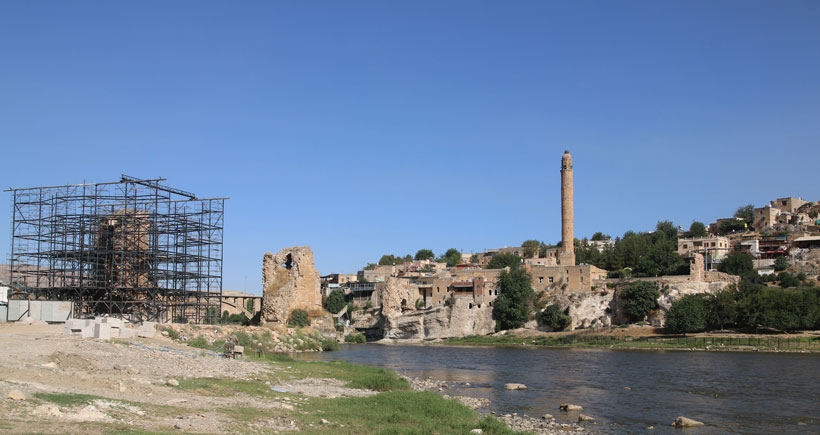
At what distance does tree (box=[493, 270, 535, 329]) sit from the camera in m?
73.1

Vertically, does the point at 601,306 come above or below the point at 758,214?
below

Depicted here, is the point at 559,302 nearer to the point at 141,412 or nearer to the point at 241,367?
the point at 241,367

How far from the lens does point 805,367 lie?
39031 mm

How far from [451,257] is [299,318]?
7635cm

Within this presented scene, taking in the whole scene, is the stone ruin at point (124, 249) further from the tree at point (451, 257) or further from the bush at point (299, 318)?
the tree at point (451, 257)

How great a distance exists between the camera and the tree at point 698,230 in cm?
11425

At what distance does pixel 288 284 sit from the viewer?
71.3 meters

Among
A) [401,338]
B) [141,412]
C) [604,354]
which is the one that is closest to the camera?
[141,412]

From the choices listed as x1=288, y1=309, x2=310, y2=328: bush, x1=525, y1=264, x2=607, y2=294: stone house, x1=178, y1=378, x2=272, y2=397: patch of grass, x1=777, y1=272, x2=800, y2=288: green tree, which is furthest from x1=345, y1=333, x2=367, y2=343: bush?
x1=178, y1=378, x2=272, y2=397: patch of grass

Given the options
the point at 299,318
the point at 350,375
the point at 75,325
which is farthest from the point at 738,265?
the point at 75,325

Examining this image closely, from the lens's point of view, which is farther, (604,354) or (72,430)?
(604,354)

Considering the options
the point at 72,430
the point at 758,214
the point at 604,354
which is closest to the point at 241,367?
the point at 72,430

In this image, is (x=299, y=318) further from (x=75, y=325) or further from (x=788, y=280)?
(x=788, y=280)

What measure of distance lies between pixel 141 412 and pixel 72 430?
2598mm
